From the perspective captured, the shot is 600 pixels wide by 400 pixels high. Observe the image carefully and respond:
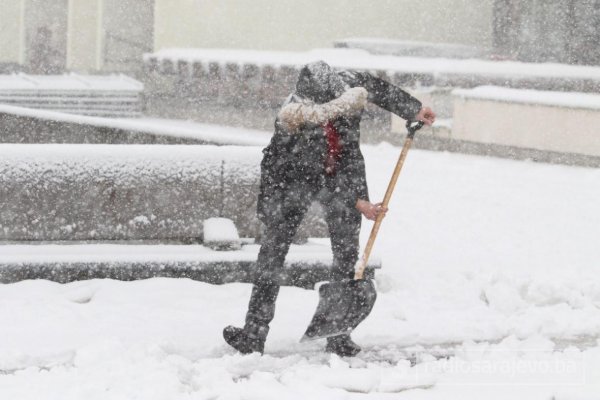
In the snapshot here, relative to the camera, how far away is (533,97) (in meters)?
13.9

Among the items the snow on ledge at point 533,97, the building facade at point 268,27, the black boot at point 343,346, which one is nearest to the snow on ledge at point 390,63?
the building facade at point 268,27

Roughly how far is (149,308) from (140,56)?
17.4 metres

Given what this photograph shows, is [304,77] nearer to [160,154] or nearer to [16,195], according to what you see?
[160,154]

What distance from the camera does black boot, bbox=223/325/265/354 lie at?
193 inches

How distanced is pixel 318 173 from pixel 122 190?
1.84m

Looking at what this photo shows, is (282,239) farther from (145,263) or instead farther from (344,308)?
(145,263)

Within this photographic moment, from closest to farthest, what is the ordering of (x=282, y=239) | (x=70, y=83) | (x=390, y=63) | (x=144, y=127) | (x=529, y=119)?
(x=282, y=239), (x=144, y=127), (x=529, y=119), (x=390, y=63), (x=70, y=83)

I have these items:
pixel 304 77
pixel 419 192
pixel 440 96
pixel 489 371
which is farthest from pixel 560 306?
pixel 440 96

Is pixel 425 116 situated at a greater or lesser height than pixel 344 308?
greater

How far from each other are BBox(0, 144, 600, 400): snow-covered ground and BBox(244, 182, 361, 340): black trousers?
0.23 m

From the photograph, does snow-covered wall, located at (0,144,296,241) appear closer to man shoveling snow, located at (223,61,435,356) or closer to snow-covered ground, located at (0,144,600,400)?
snow-covered ground, located at (0,144,600,400)

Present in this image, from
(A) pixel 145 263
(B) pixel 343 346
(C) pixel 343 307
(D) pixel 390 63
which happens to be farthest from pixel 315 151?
(D) pixel 390 63

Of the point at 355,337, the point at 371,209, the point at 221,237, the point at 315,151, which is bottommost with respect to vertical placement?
the point at 355,337

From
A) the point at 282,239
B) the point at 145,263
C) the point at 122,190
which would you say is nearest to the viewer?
the point at 282,239
